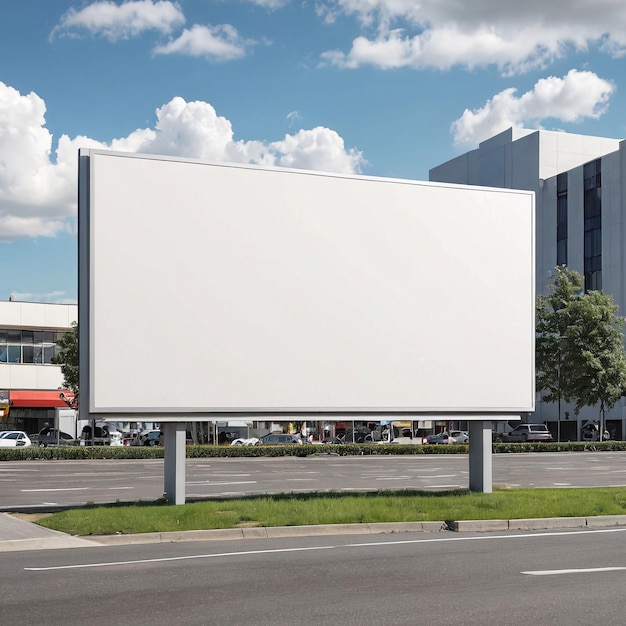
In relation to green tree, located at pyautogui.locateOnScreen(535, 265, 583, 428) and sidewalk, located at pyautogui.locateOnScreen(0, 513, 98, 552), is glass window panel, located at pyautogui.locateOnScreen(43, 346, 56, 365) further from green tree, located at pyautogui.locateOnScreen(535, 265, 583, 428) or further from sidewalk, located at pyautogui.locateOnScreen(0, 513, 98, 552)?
sidewalk, located at pyautogui.locateOnScreen(0, 513, 98, 552)

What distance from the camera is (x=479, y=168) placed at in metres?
91.8

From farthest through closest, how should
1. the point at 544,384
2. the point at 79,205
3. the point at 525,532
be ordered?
the point at 544,384 < the point at 79,205 < the point at 525,532

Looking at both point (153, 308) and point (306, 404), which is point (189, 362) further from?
point (306, 404)

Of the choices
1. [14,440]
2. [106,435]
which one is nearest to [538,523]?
[14,440]

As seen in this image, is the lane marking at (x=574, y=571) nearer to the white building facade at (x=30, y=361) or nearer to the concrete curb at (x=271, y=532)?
the concrete curb at (x=271, y=532)

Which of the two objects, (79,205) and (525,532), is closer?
(525,532)

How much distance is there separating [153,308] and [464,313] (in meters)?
6.59

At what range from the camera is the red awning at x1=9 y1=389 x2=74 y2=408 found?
71725mm

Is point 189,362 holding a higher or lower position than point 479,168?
lower

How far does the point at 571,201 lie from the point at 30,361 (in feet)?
147

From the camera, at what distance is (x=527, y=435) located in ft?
225

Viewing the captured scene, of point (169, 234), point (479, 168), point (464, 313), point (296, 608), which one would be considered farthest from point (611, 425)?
point (296, 608)

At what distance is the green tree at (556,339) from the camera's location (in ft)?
198

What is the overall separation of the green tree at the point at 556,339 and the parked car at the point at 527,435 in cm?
669
